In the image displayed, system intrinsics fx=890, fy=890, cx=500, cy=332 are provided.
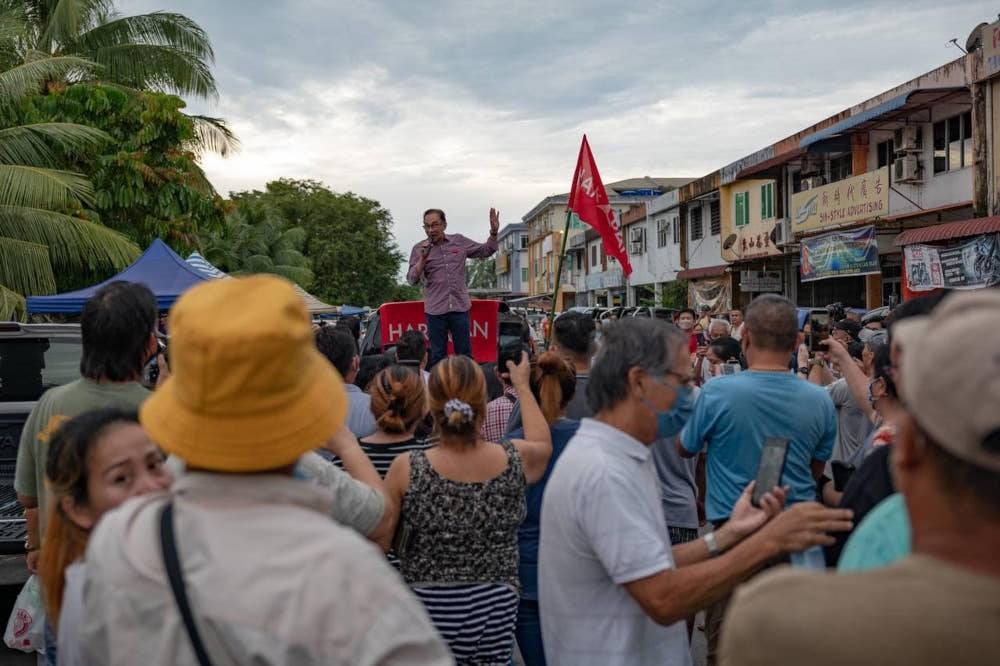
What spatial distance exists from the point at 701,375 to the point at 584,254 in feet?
159

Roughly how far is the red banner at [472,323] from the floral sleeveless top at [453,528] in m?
5.55

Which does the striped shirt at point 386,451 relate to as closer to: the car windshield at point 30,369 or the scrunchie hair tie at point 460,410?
the scrunchie hair tie at point 460,410

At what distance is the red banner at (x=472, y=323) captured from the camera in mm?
8876

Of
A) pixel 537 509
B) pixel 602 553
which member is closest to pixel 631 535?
pixel 602 553

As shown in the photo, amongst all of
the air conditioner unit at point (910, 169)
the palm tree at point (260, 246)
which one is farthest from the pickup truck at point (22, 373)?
the palm tree at point (260, 246)

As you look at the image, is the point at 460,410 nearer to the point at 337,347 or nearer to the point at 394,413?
the point at 394,413

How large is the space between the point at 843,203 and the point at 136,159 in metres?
17.0

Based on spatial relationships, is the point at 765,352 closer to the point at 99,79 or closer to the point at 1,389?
the point at 1,389

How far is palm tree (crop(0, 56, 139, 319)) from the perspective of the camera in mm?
13898

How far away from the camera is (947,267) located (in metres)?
17.6

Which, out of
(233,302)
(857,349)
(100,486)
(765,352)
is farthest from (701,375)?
(233,302)

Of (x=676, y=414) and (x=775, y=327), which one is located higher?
(x=775, y=327)

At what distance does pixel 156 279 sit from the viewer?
34.4 ft

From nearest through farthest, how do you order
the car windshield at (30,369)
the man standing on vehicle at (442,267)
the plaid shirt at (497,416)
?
the plaid shirt at (497,416), the car windshield at (30,369), the man standing on vehicle at (442,267)
